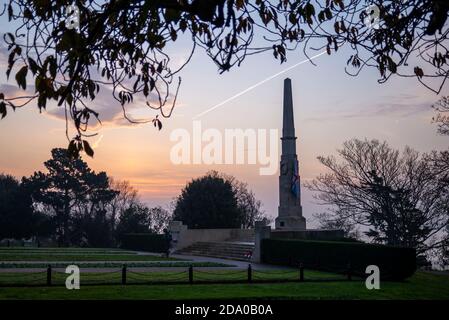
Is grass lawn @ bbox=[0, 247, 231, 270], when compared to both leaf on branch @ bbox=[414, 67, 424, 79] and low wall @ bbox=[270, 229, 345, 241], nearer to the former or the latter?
low wall @ bbox=[270, 229, 345, 241]

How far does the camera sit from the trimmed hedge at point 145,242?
4294 centimetres

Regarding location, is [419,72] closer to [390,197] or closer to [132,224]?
[390,197]

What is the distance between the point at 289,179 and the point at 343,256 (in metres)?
13.8

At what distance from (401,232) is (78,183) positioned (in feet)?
124

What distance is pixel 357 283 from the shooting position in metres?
18.9

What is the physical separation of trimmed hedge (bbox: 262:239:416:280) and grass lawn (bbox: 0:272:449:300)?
1.74 metres

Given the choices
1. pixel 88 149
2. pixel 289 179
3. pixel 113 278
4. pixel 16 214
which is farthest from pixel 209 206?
pixel 88 149

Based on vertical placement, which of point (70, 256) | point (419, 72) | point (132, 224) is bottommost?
point (70, 256)

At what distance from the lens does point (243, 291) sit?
15672 millimetres

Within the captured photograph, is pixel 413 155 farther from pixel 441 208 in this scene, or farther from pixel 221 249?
pixel 221 249

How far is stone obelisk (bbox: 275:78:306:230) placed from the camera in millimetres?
36625

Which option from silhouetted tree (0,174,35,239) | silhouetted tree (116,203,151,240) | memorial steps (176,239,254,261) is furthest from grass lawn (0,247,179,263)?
silhouetted tree (0,174,35,239)

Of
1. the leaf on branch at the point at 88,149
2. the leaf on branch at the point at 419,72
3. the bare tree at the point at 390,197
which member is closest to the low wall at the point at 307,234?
the bare tree at the point at 390,197
